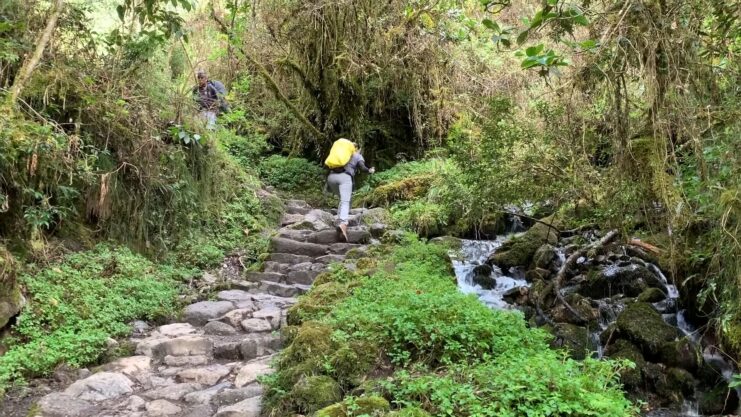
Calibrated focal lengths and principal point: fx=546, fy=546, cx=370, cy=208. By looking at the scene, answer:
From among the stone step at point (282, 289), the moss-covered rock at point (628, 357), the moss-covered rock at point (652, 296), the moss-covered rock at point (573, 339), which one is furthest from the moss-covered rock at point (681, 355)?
the stone step at point (282, 289)

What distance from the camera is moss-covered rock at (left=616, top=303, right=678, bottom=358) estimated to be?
19.6ft

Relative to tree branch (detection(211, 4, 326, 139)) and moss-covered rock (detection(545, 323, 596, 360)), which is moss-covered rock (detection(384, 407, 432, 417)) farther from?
tree branch (detection(211, 4, 326, 139))

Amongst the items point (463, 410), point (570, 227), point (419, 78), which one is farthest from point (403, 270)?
point (419, 78)

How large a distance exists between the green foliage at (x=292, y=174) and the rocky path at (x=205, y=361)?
17.2 feet

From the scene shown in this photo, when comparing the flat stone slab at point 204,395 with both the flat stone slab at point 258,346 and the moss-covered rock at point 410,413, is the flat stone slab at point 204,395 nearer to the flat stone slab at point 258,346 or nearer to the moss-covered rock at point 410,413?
the flat stone slab at point 258,346

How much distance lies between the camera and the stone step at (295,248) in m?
9.09

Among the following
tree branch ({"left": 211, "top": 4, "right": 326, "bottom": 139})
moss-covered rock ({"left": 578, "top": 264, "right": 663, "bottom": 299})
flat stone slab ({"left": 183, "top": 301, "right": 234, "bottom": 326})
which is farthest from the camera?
tree branch ({"left": 211, "top": 4, "right": 326, "bottom": 139})

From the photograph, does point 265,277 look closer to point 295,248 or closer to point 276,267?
point 276,267

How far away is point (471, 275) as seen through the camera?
898 centimetres

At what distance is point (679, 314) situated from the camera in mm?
6875

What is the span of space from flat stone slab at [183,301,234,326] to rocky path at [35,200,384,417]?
0.04ft

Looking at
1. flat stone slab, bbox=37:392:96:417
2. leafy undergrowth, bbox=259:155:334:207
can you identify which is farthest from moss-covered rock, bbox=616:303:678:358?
leafy undergrowth, bbox=259:155:334:207

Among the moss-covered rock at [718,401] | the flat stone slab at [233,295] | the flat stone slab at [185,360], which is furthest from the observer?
the flat stone slab at [233,295]

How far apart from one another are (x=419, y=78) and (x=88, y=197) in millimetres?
8326
